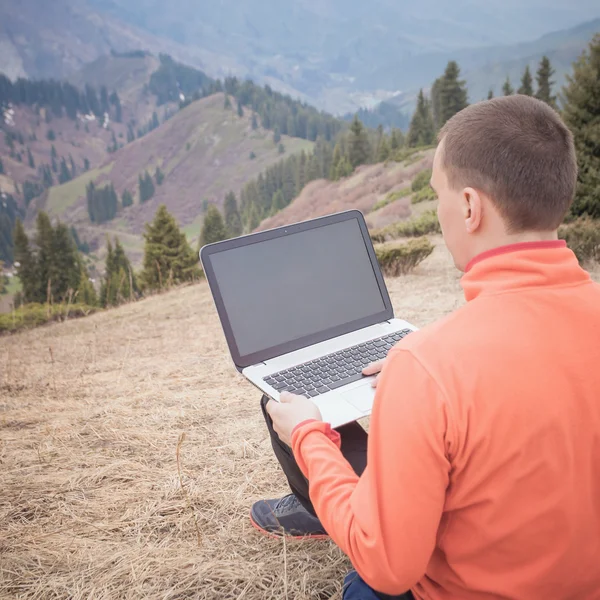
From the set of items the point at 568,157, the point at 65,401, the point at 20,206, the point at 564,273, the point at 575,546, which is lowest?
the point at 20,206

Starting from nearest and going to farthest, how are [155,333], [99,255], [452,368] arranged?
1. [452,368]
2. [155,333]
3. [99,255]

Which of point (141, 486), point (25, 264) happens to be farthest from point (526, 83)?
point (141, 486)

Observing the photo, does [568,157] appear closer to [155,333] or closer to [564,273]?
[564,273]

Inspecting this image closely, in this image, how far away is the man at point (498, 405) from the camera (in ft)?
3.75

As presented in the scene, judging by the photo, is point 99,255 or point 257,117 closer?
point 99,255

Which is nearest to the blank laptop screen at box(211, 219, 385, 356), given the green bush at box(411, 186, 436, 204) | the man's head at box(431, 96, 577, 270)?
the man's head at box(431, 96, 577, 270)

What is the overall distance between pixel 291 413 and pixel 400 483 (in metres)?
0.60

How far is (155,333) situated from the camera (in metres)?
7.61

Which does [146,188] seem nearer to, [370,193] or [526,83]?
[370,193]

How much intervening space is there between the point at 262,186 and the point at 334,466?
11214 centimetres

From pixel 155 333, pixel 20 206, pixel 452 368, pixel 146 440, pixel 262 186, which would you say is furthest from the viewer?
pixel 20 206

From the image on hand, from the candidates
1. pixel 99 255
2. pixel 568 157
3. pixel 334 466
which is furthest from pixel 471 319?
pixel 99 255

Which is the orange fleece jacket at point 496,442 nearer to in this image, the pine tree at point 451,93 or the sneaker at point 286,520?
the sneaker at point 286,520

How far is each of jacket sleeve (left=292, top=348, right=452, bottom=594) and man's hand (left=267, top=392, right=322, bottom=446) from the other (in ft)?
1.21
